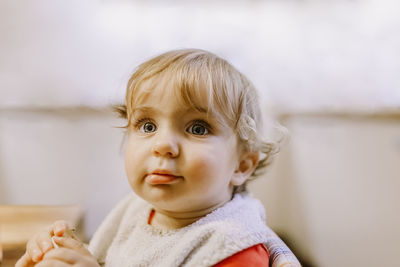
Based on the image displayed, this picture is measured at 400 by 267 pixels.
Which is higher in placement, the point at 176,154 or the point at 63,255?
the point at 176,154

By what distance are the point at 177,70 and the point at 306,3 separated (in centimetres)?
116

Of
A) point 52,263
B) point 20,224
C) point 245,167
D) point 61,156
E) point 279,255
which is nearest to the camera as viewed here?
point 52,263

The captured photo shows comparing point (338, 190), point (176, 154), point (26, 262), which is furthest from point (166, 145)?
point (338, 190)

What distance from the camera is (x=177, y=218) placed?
0.66 meters

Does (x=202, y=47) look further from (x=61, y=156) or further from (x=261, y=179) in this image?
(x=61, y=156)

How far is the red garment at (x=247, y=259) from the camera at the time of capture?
540mm

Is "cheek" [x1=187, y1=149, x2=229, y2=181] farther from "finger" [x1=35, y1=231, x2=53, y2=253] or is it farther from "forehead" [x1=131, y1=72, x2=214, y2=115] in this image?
"finger" [x1=35, y1=231, x2=53, y2=253]

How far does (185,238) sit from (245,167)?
174 millimetres

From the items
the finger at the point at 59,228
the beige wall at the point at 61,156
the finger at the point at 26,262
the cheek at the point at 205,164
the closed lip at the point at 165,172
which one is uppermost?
the cheek at the point at 205,164

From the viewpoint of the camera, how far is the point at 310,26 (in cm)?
159

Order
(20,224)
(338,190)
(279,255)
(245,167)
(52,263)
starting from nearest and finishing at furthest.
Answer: (52,263), (279,255), (245,167), (20,224), (338,190)

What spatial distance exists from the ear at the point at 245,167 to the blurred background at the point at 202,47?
2.51 feet

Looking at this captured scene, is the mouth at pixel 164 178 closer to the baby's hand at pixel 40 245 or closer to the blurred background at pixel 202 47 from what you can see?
the baby's hand at pixel 40 245

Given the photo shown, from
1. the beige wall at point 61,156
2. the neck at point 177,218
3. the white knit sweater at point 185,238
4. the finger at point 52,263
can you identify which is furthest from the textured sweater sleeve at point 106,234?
the beige wall at point 61,156
